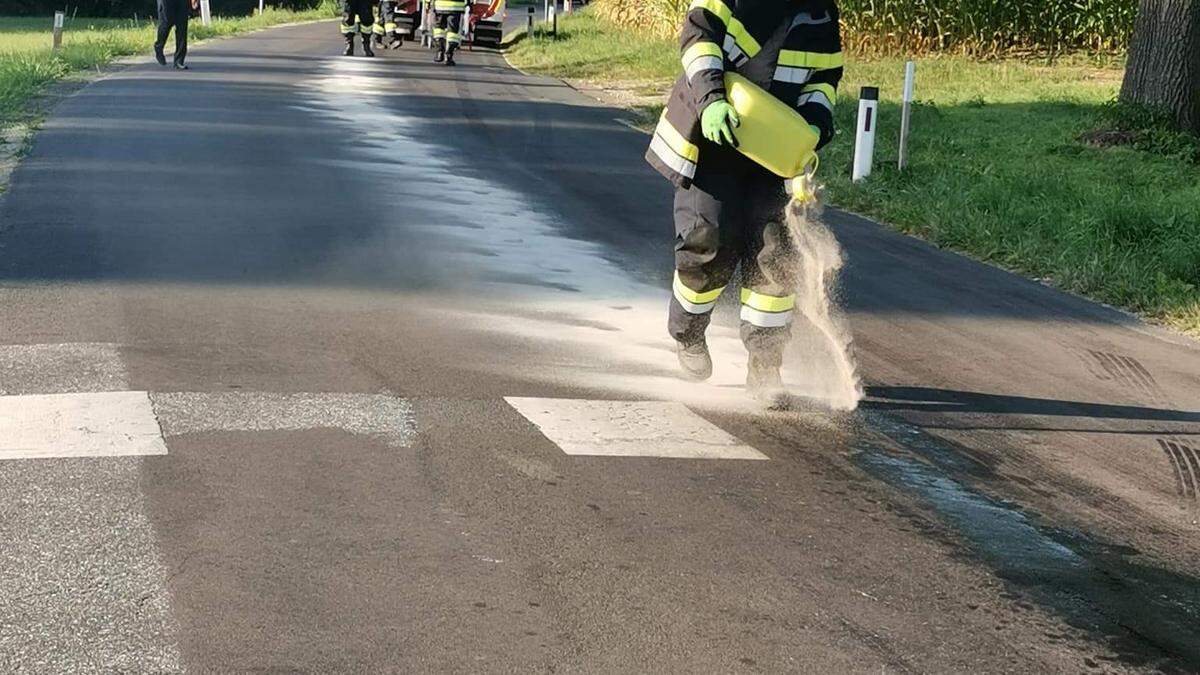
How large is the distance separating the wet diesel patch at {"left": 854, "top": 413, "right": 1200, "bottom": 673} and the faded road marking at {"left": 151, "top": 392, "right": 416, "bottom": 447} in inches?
65.4

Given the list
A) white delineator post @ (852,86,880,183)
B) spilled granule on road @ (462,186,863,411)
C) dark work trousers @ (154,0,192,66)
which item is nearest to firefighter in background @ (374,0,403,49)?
dark work trousers @ (154,0,192,66)

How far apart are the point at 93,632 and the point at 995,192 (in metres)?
10.8

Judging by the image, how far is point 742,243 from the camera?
709 centimetres

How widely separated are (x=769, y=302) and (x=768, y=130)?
73 cm

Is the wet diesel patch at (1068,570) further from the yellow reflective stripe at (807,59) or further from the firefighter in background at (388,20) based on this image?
the firefighter in background at (388,20)

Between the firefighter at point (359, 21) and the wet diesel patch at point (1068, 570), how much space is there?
26.5m

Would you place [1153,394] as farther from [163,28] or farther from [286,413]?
[163,28]

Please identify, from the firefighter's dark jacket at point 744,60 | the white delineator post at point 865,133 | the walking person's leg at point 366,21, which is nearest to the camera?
the firefighter's dark jacket at point 744,60

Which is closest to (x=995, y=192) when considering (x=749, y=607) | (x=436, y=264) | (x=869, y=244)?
(x=869, y=244)

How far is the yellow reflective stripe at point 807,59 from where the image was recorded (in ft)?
22.6

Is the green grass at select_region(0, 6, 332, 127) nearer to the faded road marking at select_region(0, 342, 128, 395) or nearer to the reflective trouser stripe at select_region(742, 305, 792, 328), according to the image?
the faded road marking at select_region(0, 342, 128, 395)

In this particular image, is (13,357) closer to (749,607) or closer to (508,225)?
(749,607)

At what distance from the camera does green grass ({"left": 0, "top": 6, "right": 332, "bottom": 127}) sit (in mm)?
20122

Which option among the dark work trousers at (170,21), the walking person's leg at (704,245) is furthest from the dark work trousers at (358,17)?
the walking person's leg at (704,245)
